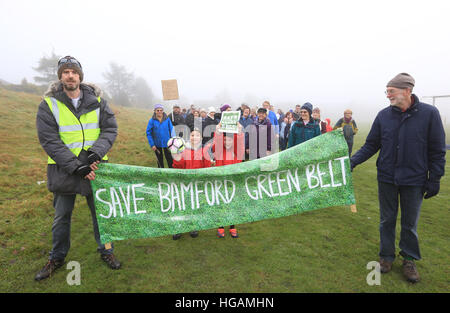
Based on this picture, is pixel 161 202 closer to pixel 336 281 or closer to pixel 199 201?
pixel 199 201

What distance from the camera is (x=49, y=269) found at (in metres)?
3.39

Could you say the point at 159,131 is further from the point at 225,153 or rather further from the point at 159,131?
the point at 225,153

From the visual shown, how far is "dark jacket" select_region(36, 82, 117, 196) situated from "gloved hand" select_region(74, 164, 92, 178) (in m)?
0.04

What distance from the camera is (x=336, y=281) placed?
3.26 m

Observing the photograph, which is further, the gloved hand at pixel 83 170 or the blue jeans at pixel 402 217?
the blue jeans at pixel 402 217

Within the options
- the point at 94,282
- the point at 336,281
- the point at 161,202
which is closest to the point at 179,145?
the point at 161,202

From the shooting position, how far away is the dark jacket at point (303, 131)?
19.4 feet

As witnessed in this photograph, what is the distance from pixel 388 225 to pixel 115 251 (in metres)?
4.32

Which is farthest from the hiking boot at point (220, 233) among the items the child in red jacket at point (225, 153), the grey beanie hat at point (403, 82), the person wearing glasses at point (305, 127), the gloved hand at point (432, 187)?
the grey beanie hat at point (403, 82)

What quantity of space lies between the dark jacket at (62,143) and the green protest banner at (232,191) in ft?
1.53

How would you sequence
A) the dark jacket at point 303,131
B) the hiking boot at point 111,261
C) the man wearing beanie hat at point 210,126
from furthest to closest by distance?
the man wearing beanie hat at point 210,126, the dark jacket at point 303,131, the hiking boot at point 111,261

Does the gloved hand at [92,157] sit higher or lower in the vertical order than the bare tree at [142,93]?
lower

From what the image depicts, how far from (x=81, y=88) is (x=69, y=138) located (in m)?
0.75

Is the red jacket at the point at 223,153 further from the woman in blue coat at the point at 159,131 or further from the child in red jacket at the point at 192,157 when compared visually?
the woman in blue coat at the point at 159,131
